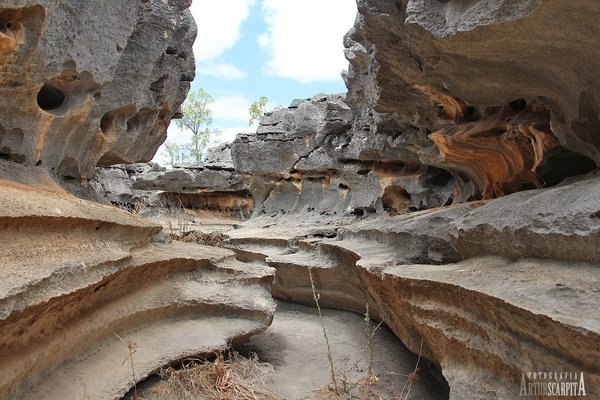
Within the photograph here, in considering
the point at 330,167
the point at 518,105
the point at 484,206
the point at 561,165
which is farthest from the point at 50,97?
the point at 330,167

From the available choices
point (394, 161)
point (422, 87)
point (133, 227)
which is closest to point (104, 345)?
point (133, 227)

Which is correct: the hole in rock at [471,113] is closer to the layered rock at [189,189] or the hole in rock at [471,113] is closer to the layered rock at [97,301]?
the layered rock at [97,301]

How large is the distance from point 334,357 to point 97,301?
85.1 inches

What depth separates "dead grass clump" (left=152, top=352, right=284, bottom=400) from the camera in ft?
9.79

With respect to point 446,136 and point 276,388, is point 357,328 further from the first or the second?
point 446,136

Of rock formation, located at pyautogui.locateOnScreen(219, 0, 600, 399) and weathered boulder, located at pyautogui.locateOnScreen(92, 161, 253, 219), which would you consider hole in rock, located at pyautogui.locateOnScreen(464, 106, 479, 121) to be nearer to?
rock formation, located at pyautogui.locateOnScreen(219, 0, 600, 399)

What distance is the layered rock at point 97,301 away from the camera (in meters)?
2.34

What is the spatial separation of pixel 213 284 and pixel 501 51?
3.01 meters

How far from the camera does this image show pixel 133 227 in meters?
3.85

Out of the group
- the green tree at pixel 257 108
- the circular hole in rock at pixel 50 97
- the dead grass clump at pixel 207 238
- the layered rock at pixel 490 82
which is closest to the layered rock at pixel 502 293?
the layered rock at pixel 490 82

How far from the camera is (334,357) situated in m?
4.20

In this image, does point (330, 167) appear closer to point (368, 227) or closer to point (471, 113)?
point (368, 227)

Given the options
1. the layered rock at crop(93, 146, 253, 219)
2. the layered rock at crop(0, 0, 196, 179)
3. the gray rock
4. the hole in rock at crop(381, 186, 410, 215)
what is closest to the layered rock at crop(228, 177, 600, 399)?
the gray rock

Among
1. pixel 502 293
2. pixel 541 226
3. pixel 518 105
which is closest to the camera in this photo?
pixel 502 293
